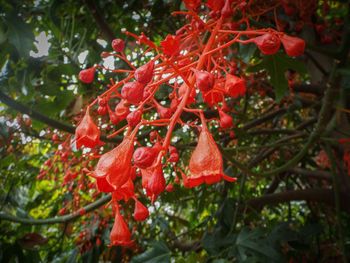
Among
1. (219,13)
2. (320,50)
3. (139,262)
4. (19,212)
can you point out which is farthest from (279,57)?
(19,212)

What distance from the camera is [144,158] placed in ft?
1.62

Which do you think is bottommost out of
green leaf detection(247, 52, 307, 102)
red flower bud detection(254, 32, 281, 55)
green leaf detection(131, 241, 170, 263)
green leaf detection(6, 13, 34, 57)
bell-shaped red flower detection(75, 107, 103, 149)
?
green leaf detection(131, 241, 170, 263)

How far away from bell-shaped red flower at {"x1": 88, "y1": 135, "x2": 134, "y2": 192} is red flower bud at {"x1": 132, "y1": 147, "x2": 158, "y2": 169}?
0.04 meters

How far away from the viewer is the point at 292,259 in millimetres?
1856

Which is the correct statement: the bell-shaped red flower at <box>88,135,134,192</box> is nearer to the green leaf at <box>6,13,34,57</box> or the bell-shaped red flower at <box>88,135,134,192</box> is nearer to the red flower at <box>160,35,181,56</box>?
the red flower at <box>160,35,181,56</box>

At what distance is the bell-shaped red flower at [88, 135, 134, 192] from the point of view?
1.65ft

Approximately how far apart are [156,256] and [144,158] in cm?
113

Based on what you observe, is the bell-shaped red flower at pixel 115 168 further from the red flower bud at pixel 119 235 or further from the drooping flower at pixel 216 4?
the drooping flower at pixel 216 4

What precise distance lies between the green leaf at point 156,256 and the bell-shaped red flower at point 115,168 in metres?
1.03

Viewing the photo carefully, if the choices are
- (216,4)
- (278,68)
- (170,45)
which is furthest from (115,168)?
(278,68)

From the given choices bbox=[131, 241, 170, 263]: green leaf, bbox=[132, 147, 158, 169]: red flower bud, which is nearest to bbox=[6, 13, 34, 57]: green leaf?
bbox=[132, 147, 158, 169]: red flower bud

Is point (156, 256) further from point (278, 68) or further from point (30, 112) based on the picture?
point (278, 68)

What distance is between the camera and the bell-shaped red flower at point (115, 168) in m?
0.50

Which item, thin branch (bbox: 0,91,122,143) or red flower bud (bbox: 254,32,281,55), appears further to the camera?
thin branch (bbox: 0,91,122,143)
